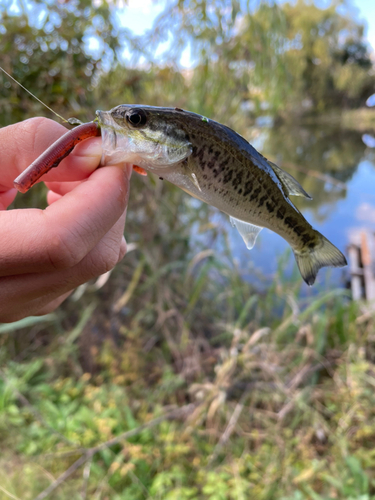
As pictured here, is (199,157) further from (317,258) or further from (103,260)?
(317,258)

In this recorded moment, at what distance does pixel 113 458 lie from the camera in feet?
7.53

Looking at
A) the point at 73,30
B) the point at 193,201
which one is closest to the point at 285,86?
the point at 193,201

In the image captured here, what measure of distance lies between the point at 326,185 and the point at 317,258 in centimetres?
1199

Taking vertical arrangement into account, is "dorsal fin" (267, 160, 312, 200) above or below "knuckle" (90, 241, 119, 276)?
above

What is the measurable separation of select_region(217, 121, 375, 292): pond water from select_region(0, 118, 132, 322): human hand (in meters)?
2.18

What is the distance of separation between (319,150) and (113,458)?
1900 centimetres

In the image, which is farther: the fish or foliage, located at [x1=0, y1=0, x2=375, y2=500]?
foliage, located at [x1=0, y1=0, x2=375, y2=500]

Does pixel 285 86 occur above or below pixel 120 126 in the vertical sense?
above

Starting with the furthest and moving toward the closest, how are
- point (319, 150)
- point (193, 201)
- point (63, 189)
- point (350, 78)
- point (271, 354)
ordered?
point (350, 78) → point (319, 150) → point (193, 201) → point (271, 354) → point (63, 189)

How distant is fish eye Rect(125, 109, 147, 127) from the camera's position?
843 millimetres

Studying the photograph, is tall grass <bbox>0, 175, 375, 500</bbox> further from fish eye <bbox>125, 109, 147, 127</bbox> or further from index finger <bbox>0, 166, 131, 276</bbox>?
fish eye <bbox>125, 109, 147, 127</bbox>

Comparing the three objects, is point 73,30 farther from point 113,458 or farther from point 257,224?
point 113,458

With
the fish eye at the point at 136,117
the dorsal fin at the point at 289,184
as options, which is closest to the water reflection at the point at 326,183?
the dorsal fin at the point at 289,184

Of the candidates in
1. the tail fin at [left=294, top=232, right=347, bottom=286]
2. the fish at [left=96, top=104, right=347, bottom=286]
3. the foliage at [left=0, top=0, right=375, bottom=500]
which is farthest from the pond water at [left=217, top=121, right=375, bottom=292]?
the fish at [left=96, top=104, right=347, bottom=286]
